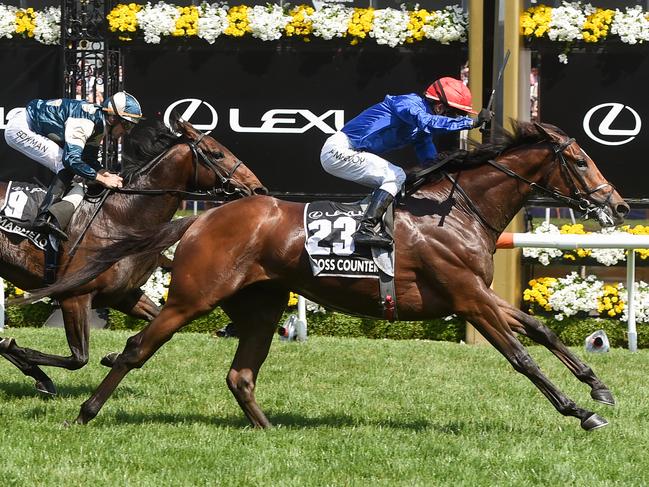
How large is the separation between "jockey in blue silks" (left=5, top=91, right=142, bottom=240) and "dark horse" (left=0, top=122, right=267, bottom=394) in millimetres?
189

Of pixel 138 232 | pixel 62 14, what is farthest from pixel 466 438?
pixel 62 14

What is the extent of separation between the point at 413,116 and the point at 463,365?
3.04 m

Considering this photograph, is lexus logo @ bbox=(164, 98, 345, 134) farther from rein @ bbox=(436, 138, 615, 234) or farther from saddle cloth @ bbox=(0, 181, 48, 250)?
rein @ bbox=(436, 138, 615, 234)

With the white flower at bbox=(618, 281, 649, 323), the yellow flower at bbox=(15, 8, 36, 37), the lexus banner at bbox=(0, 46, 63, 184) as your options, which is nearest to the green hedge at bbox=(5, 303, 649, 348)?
the white flower at bbox=(618, 281, 649, 323)

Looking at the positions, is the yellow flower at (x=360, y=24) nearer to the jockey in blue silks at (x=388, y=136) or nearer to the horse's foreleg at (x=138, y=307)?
the horse's foreleg at (x=138, y=307)

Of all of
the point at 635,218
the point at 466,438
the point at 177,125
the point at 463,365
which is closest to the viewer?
the point at 466,438

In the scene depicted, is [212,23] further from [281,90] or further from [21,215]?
[21,215]

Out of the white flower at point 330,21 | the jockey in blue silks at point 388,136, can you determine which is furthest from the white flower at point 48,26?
the jockey in blue silks at point 388,136

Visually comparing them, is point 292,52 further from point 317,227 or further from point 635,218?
point 635,218

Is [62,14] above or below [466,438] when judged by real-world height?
above

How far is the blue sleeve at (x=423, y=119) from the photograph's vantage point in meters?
6.13

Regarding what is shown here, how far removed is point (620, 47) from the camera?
10367 millimetres

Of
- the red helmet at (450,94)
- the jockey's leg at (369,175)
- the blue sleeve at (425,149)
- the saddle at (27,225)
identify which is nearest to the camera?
the jockey's leg at (369,175)

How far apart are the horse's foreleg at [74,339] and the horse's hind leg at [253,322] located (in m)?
1.20
